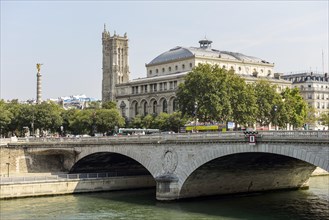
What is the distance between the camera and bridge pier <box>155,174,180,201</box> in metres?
54.9

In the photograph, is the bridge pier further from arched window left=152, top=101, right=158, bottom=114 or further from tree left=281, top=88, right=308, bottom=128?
arched window left=152, top=101, right=158, bottom=114

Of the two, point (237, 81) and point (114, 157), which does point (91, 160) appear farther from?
point (237, 81)

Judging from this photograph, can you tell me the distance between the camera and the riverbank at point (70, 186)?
59759mm

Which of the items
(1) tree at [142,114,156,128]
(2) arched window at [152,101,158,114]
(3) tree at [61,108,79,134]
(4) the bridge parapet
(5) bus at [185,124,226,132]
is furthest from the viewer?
(2) arched window at [152,101,158,114]

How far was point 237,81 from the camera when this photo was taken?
90312 millimetres

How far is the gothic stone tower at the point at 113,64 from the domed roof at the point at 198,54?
41405mm

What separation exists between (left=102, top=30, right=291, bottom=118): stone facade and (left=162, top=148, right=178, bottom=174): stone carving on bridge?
2713 inches

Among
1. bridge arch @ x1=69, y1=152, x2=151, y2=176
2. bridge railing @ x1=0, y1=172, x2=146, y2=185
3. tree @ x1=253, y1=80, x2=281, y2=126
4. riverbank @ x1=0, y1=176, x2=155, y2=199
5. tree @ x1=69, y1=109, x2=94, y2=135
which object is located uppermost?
tree @ x1=253, y1=80, x2=281, y2=126

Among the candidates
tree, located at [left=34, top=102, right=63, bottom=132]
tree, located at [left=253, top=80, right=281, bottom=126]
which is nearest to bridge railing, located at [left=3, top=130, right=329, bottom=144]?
tree, located at [left=34, top=102, right=63, bottom=132]

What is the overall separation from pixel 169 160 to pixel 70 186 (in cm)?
1324

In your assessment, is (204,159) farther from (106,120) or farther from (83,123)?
(83,123)

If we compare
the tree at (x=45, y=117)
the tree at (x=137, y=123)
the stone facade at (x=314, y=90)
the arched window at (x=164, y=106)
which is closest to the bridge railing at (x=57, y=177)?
the tree at (x=45, y=117)

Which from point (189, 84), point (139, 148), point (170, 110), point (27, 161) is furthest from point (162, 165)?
point (170, 110)

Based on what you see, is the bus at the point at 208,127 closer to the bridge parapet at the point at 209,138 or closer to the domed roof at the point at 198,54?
the bridge parapet at the point at 209,138
